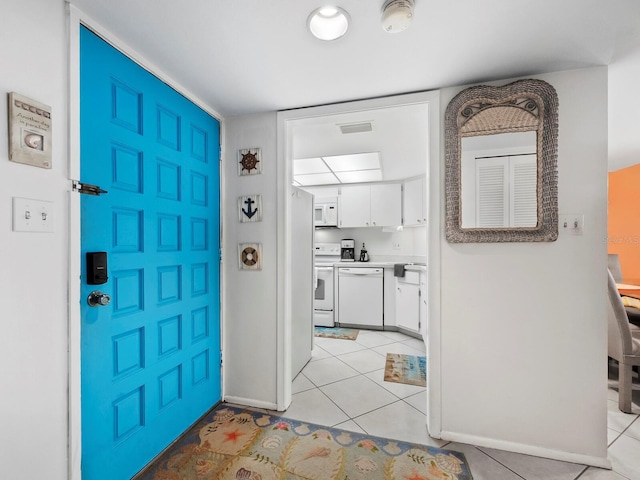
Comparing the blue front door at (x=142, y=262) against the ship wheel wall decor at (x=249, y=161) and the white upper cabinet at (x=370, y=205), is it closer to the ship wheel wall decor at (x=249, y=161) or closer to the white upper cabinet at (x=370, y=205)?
the ship wheel wall decor at (x=249, y=161)

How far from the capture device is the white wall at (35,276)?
0.96 metres

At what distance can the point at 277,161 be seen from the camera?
208cm

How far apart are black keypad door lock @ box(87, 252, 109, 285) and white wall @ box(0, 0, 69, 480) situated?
0.08 metres

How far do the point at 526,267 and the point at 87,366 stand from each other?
231 cm

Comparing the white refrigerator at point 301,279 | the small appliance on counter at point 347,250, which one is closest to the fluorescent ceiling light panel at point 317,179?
the small appliance on counter at point 347,250

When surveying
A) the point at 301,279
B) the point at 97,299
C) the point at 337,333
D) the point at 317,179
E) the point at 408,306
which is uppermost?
the point at 317,179

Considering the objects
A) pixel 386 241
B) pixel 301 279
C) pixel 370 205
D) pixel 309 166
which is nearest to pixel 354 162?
pixel 309 166

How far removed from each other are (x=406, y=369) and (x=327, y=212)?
260 cm

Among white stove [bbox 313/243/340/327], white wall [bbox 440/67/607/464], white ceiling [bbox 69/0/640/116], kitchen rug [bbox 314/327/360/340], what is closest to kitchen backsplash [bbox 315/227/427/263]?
white stove [bbox 313/243/340/327]

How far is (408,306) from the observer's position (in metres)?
3.74

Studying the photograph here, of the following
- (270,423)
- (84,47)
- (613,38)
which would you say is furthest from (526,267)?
(84,47)

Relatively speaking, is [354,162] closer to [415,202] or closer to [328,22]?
[415,202]

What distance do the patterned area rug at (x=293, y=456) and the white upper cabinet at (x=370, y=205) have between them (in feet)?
10.0

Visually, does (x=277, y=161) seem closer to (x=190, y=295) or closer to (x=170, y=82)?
(x=170, y=82)
